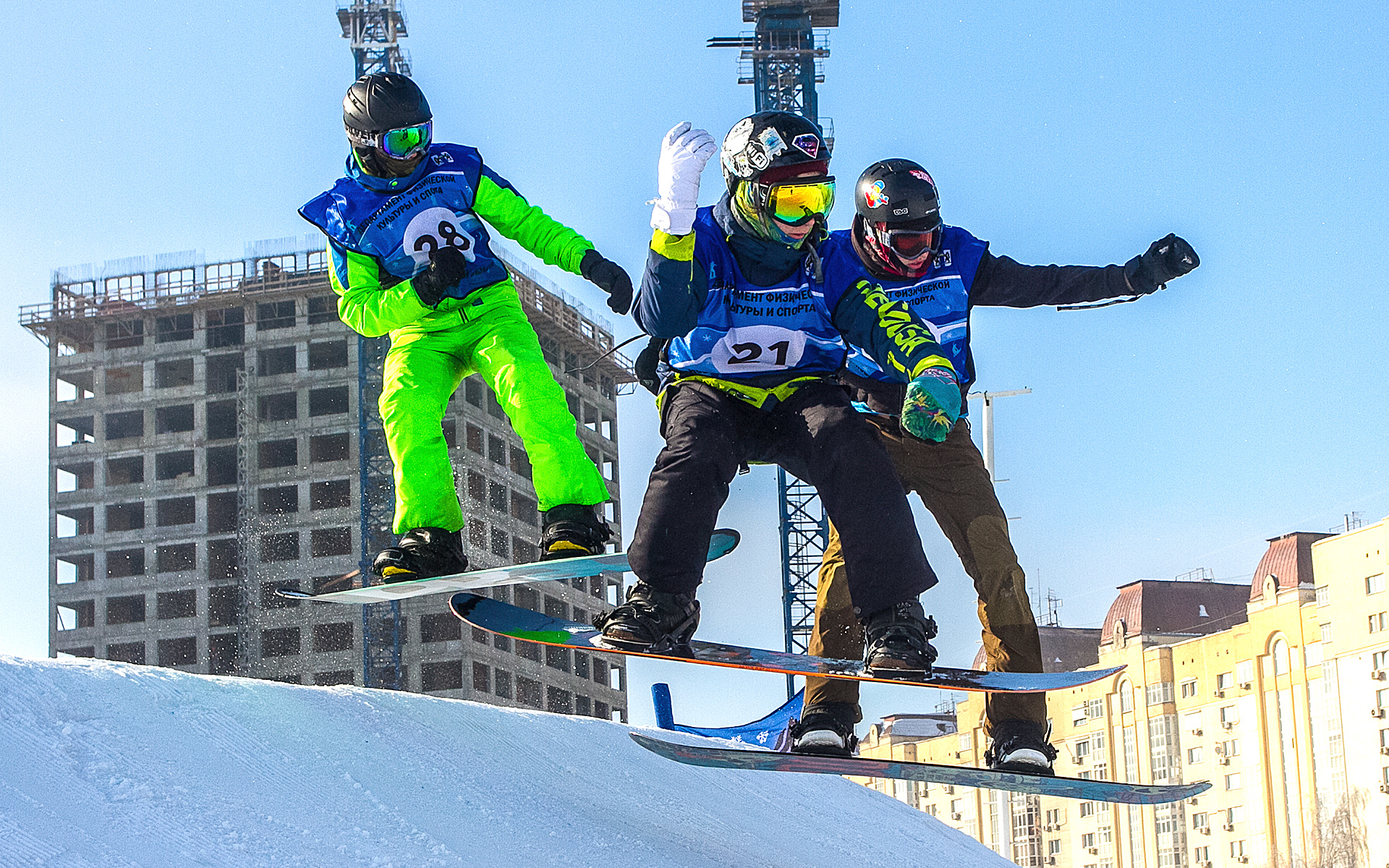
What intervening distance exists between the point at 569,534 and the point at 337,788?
1498mm

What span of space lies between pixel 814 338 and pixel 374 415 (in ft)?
128

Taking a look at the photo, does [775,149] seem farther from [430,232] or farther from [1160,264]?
[430,232]

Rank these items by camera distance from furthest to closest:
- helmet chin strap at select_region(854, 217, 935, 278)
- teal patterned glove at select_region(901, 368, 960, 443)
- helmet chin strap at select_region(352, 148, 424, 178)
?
helmet chin strap at select_region(352, 148, 424, 178) < helmet chin strap at select_region(854, 217, 935, 278) < teal patterned glove at select_region(901, 368, 960, 443)

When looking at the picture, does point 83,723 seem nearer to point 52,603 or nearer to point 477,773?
point 477,773

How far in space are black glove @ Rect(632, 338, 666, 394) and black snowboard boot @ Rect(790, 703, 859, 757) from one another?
4.18 feet

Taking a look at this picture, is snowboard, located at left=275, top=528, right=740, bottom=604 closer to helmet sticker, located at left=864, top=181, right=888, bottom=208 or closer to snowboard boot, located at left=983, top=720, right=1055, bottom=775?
snowboard boot, located at left=983, top=720, right=1055, bottom=775

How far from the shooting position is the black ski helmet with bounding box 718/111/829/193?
4.85 meters

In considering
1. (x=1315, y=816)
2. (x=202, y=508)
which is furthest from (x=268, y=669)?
(x=1315, y=816)

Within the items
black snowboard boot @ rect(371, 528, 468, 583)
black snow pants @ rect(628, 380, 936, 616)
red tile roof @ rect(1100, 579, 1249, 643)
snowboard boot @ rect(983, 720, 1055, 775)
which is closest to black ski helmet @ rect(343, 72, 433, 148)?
black snowboard boot @ rect(371, 528, 468, 583)

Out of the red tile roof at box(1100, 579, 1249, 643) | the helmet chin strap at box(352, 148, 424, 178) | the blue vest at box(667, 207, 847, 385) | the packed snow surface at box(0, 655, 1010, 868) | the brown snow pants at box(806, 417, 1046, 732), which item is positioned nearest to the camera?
the packed snow surface at box(0, 655, 1010, 868)

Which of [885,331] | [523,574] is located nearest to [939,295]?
[885,331]

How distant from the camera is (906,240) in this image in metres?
5.28

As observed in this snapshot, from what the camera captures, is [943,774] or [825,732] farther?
[825,732]

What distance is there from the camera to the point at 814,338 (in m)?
5.12
